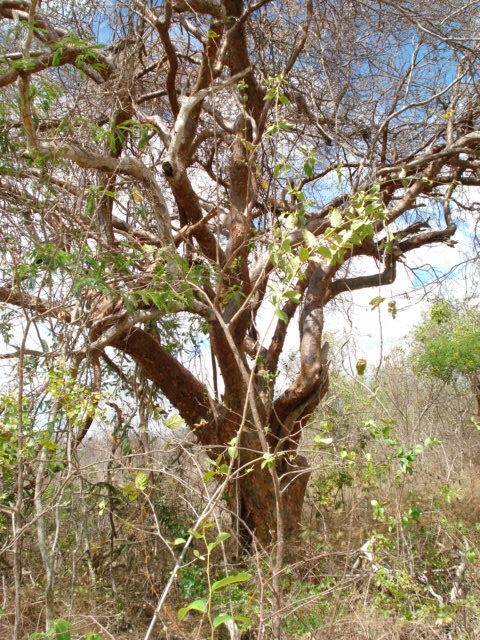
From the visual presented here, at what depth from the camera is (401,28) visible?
15.9ft

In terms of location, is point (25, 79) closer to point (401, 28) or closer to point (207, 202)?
point (207, 202)

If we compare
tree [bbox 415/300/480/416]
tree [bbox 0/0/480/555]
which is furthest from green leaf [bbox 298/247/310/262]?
tree [bbox 415/300/480/416]

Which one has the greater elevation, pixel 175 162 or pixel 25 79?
pixel 175 162

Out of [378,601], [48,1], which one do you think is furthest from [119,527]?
[48,1]

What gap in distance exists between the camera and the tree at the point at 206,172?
2787 mm

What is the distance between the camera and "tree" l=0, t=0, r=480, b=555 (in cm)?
279

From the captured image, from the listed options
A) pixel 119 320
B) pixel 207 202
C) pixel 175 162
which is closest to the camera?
pixel 119 320

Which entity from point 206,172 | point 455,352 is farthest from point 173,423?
point 455,352

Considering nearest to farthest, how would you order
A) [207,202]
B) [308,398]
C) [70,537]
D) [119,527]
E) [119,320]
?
[119,320], [70,537], [119,527], [308,398], [207,202]

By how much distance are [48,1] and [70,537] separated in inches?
154

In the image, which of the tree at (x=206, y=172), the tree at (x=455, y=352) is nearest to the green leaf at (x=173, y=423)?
the tree at (x=206, y=172)

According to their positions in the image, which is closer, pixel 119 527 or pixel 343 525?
pixel 119 527

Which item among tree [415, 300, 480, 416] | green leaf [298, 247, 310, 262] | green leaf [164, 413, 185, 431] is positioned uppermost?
tree [415, 300, 480, 416]

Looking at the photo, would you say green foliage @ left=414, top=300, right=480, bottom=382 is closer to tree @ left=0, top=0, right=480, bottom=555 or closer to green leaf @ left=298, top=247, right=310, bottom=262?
tree @ left=0, top=0, right=480, bottom=555
